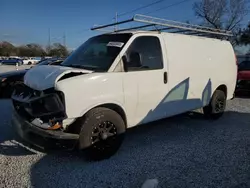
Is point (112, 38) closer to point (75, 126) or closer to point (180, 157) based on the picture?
point (75, 126)

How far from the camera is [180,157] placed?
4.06m

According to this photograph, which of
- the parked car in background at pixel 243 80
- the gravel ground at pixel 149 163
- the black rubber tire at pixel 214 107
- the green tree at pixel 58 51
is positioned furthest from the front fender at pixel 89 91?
the green tree at pixel 58 51

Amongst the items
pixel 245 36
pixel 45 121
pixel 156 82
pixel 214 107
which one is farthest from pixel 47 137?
pixel 245 36

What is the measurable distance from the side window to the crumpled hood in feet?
2.72

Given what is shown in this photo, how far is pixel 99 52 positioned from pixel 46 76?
113cm

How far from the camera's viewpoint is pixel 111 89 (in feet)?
12.6

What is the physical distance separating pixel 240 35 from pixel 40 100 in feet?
124

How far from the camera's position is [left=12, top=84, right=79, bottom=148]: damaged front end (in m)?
3.39

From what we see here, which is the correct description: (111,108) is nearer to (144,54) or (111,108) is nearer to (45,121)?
(45,121)

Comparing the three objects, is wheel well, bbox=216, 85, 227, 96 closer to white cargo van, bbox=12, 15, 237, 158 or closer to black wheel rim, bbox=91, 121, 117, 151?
white cargo van, bbox=12, 15, 237, 158

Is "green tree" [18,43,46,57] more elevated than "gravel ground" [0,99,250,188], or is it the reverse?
"green tree" [18,43,46,57]

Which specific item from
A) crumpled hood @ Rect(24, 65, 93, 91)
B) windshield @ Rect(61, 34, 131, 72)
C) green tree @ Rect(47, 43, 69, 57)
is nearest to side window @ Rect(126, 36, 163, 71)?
windshield @ Rect(61, 34, 131, 72)

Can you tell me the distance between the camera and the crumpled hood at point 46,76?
350 centimetres

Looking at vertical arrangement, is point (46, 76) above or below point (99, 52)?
below
